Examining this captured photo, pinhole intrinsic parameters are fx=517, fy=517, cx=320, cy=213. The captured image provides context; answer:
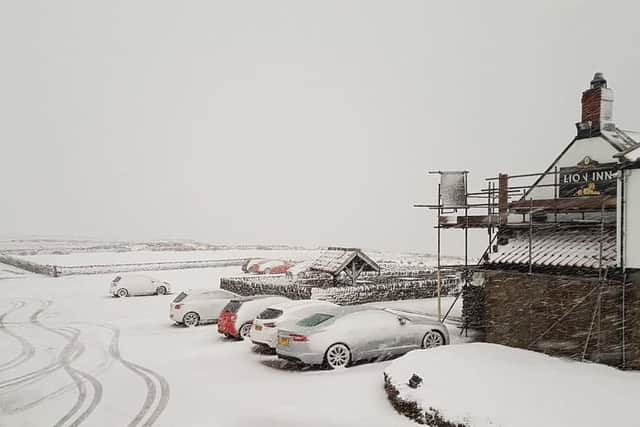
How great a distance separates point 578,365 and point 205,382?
779 centimetres

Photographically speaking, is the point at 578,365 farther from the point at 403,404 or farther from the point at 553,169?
the point at 553,169

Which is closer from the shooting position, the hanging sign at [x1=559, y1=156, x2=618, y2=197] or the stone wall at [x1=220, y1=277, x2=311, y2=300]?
the hanging sign at [x1=559, y1=156, x2=618, y2=197]

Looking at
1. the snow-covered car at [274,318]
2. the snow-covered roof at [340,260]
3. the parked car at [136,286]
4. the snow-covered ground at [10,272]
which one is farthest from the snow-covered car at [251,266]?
the snow-covered car at [274,318]

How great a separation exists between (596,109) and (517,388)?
10070 mm

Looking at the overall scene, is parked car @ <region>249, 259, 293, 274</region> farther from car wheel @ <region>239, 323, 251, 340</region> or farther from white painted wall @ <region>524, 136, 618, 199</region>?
white painted wall @ <region>524, 136, 618, 199</region>

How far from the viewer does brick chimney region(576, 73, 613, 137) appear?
15266 millimetres

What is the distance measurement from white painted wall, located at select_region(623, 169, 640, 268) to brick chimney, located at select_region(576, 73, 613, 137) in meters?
5.21

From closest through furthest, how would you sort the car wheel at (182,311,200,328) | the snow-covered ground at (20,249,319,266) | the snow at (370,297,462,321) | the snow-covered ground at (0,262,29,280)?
the car wheel at (182,311,200,328)
the snow at (370,297,462,321)
the snow-covered ground at (0,262,29,280)
the snow-covered ground at (20,249,319,266)

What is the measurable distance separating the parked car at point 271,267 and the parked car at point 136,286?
332 inches

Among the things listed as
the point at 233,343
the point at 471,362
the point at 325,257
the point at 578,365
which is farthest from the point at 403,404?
the point at 325,257

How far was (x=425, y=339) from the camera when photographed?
13125mm

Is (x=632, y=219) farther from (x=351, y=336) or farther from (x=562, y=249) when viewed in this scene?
(x=351, y=336)

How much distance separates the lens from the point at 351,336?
12.2m

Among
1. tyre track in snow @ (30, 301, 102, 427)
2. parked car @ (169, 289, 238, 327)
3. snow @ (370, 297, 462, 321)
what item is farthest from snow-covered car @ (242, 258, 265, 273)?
tyre track in snow @ (30, 301, 102, 427)
